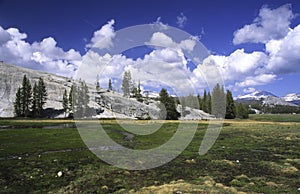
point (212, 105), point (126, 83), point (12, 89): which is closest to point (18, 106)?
point (12, 89)

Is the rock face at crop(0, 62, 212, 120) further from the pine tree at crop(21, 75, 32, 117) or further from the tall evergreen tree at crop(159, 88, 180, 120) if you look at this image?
the tall evergreen tree at crop(159, 88, 180, 120)

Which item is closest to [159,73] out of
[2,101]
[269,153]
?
[269,153]

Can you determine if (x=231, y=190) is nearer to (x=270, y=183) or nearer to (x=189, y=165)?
(x=270, y=183)

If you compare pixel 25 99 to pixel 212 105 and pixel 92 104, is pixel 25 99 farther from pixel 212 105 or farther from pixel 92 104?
pixel 212 105

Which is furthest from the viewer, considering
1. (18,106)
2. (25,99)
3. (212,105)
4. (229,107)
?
(212,105)

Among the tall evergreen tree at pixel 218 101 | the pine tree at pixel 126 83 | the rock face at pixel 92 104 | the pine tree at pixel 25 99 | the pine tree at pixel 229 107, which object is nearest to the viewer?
the pine tree at pixel 25 99

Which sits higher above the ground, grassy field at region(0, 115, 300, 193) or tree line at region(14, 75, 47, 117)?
tree line at region(14, 75, 47, 117)

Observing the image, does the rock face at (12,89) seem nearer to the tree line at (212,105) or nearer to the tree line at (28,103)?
the tree line at (28,103)

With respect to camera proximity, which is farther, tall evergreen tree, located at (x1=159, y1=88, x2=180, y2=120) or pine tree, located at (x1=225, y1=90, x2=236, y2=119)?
pine tree, located at (x1=225, y1=90, x2=236, y2=119)

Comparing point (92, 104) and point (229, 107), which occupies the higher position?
point (92, 104)

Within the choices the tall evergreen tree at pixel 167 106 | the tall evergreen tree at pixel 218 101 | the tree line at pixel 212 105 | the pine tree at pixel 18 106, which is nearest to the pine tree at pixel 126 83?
the tree line at pixel 212 105

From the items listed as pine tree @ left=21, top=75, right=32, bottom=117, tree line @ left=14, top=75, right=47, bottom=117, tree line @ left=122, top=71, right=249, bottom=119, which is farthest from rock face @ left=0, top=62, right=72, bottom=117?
tree line @ left=122, top=71, right=249, bottom=119

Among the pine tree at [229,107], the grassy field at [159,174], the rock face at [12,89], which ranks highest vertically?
the rock face at [12,89]

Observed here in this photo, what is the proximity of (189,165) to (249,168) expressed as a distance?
256 inches
